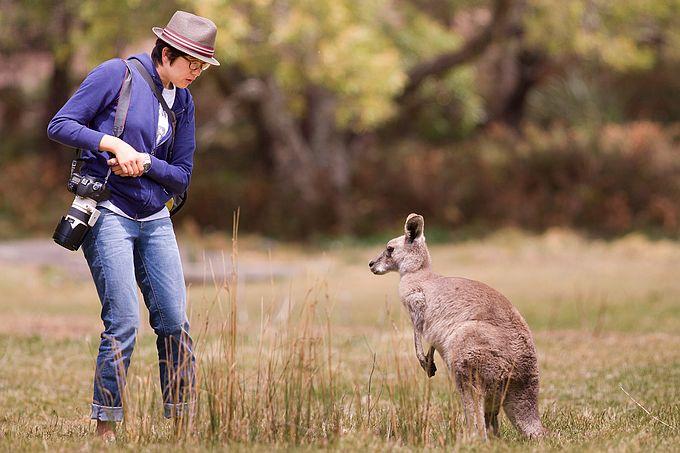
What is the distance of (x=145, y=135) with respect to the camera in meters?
5.81

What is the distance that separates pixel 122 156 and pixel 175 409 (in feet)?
4.45

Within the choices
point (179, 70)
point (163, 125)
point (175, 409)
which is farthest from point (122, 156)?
point (175, 409)

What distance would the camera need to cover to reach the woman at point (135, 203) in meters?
5.62

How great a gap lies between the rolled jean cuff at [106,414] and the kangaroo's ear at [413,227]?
1866 millimetres

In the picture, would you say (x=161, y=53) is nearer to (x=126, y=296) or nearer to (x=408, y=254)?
(x=126, y=296)

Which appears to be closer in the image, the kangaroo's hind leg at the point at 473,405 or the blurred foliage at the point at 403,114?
the kangaroo's hind leg at the point at 473,405

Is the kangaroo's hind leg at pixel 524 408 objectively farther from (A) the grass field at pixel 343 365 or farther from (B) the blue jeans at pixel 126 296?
(B) the blue jeans at pixel 126 296

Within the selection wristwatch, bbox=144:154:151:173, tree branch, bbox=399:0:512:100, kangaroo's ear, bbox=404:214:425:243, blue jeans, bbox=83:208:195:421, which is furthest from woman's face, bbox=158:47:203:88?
tree branch, bbox=399:0:512:100

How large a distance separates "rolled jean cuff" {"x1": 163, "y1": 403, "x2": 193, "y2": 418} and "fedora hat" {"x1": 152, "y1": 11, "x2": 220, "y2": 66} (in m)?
1.85

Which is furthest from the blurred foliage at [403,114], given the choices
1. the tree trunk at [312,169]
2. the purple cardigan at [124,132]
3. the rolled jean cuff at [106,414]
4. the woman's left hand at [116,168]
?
the rolled jean cuff at [106,414]

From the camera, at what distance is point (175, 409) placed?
18.0 ft

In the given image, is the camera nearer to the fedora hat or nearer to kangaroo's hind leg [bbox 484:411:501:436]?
the fedora hat

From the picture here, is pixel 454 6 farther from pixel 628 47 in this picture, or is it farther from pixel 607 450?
pixel 607 450

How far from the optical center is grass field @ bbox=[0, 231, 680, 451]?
18.0 feet
